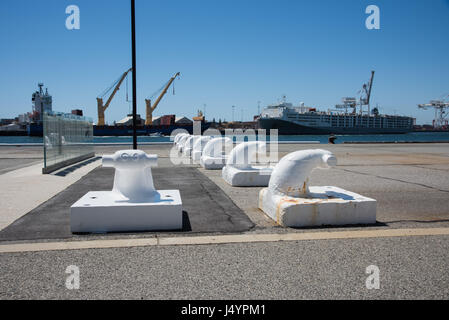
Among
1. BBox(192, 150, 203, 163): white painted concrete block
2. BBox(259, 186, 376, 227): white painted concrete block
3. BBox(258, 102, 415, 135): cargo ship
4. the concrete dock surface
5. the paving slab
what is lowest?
the concrete dock surface

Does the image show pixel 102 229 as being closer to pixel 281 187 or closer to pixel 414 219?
pixel 281 187

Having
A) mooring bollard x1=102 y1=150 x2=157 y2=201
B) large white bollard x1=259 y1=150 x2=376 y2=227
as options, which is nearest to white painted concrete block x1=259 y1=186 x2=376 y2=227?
large white bollard x1=259 y1=150 x2=376 y2=227

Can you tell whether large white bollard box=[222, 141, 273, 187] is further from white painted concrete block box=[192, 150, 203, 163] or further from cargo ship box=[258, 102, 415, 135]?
cargo ship box=[258, 102, 415, 135]

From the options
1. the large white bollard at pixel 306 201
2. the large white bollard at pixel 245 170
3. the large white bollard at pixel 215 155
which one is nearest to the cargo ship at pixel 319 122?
the large white bollard at pixel 215 155

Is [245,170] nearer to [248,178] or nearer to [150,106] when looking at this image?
[248,178]

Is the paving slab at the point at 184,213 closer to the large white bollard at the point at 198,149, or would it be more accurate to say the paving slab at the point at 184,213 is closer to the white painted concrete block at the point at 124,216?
the white painted concrete block at the point at 124,216

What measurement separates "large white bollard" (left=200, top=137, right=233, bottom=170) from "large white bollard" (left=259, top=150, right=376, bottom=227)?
6220 millimetres

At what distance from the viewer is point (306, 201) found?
5.07 m

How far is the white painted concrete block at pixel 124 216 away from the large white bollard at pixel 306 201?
4.81 feet

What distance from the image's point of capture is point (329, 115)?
306ft

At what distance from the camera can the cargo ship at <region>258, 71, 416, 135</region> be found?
85.7 m

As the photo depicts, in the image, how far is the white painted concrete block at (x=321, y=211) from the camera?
16.2 ft

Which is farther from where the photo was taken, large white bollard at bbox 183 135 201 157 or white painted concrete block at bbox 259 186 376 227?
large white bollard at bbox 183 135 201 157

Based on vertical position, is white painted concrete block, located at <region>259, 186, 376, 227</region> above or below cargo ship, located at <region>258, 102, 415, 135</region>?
below
